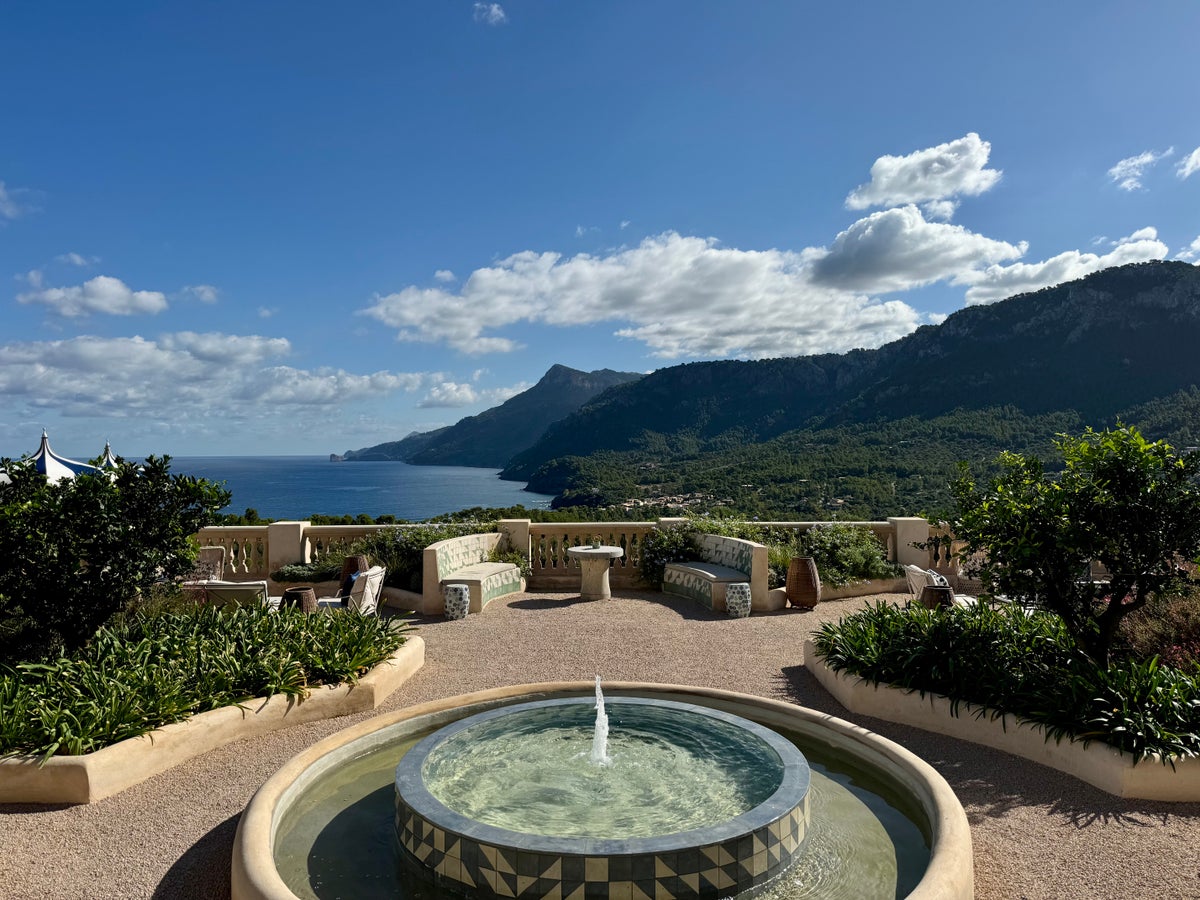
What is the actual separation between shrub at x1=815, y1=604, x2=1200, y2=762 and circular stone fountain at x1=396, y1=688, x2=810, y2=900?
1987 millimetres

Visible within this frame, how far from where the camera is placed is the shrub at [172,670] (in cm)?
475

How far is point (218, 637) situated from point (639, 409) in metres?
77.1

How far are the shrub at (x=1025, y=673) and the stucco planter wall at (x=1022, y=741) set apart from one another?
71 millimetres

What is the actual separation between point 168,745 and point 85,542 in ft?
7.01

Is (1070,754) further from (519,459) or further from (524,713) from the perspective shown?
(519,459)

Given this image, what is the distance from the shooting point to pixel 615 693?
602 cm

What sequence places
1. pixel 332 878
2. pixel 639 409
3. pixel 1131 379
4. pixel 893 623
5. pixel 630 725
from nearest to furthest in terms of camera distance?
pixel 332 878 → pixel 630 725 → pixel 893 623 → pixel 1131 379 → pixel 639 409

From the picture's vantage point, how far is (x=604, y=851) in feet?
10.5

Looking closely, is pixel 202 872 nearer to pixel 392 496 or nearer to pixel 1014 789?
pixel 1014 789

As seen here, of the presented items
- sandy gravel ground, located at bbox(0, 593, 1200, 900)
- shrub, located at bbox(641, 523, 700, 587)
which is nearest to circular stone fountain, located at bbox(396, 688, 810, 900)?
sandy gravel ground, located at bbox(0, 593, 1200, 900)

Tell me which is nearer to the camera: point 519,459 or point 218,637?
point 218,637

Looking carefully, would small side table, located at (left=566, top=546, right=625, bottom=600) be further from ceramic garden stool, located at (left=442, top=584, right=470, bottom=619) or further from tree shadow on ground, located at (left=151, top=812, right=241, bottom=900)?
tree shadow on ground, located at (left=151, top=812, right=241, bottom=900)

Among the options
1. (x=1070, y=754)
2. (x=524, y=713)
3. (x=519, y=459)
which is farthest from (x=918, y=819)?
(x=519, y=459)

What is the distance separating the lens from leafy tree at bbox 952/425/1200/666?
5570 mm
